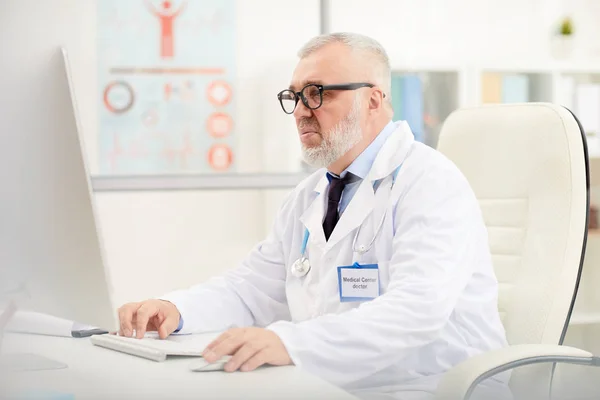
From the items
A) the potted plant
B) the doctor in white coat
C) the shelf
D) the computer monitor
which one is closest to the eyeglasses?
the doctor in white coat

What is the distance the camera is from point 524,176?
1661 mm

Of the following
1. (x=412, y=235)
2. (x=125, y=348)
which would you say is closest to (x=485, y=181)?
(x=412, y=235)

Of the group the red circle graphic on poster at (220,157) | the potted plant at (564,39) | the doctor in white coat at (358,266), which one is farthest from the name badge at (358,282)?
the potted plant at (564,39)

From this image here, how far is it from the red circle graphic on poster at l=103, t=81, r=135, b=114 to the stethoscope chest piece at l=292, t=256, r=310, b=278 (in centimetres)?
177

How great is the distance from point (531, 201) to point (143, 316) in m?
0.79

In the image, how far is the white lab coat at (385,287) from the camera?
4.15 ft

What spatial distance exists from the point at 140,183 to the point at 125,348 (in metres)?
2.00

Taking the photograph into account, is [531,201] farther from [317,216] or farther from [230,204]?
[230,204]

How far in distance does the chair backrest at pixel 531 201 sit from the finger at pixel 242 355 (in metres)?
0.68

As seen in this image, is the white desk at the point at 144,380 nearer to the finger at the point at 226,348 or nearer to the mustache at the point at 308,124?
the finger at the point at 226,348

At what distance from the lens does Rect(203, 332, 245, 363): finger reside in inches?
42.2

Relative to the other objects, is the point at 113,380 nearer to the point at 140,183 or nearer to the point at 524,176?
the point at 524,176

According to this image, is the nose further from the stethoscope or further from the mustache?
the stethoscope

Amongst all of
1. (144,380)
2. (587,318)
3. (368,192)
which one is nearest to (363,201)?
(368,192)
